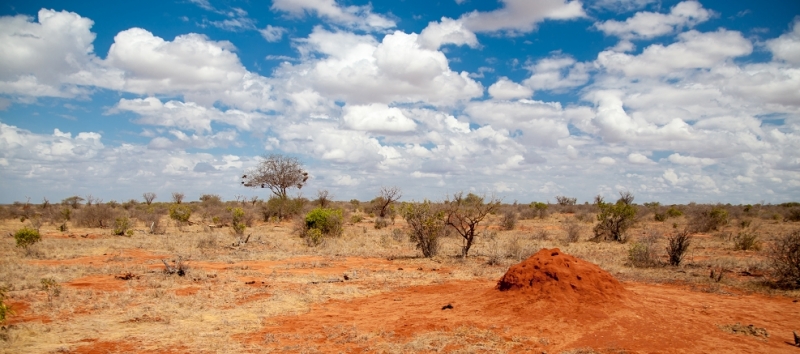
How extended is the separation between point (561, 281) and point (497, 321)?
5.79 feet

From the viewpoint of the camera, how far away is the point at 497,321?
8.83 m

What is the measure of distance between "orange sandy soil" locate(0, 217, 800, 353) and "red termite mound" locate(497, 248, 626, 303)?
41mm

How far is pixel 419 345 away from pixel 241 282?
7.14 meters

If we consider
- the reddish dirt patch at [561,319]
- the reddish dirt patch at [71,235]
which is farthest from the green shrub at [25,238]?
the reddish dirt patch at [561,319]

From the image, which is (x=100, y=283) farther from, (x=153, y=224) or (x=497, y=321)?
(x=153, y=224)

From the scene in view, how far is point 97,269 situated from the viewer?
46.5ft

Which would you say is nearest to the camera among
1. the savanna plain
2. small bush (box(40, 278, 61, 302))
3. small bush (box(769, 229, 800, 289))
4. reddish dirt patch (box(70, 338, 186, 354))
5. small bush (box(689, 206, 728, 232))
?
reddish dirt patch (box(70, 338, 186, 354))

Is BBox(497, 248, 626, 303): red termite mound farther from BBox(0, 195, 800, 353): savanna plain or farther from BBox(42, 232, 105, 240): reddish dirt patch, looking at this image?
BBox(42, 232, 105, 240): reddish dirt patch

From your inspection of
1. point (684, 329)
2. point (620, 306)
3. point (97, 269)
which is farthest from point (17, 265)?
point (684, 329)

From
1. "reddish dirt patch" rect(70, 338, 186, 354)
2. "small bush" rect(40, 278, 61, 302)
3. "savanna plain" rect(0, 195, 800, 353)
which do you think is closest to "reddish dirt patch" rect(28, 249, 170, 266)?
"savanna plain" rect(0, 195, 800, 353)

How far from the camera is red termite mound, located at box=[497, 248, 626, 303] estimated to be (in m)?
9.23

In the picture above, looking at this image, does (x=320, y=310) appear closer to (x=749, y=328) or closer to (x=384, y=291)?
(x=384, y=291)

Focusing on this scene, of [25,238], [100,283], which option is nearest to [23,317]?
[100,283]

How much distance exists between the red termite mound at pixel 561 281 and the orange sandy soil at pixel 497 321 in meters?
0.04
